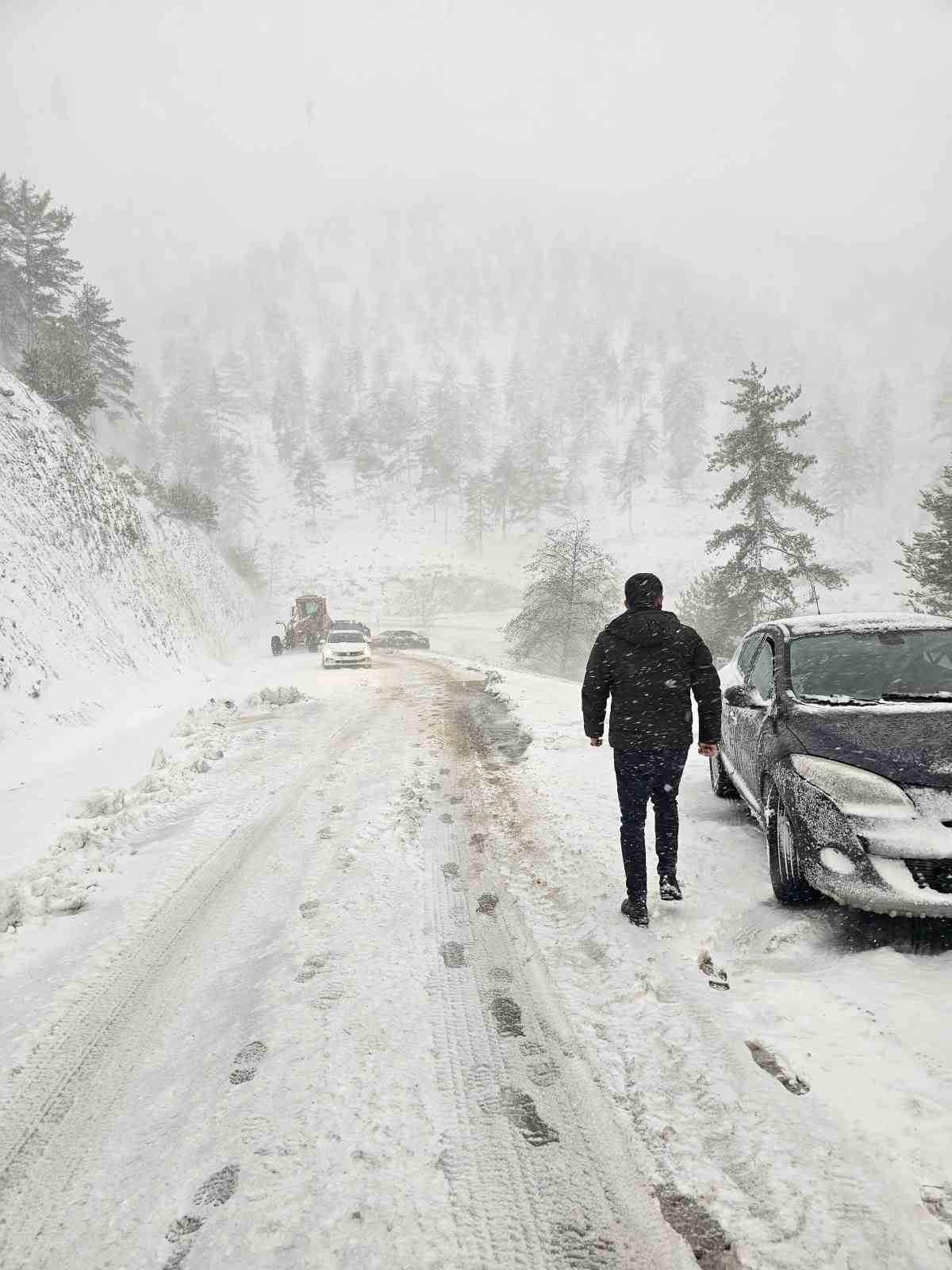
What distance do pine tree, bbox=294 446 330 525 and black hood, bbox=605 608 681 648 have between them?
202 feet

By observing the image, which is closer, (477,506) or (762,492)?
(762,492)

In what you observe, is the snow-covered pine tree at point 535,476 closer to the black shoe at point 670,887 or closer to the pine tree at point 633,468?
the pine tree at point 633,468

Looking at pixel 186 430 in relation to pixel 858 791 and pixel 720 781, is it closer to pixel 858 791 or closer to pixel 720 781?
pixel 720 781

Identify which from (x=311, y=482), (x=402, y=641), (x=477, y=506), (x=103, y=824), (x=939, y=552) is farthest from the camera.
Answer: (x=311, y=482)

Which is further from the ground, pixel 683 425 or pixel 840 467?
pixel 683 425

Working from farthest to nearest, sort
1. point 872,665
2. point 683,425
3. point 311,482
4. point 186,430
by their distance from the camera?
point 683,425, point 186,430, point 311,482, point 872,665

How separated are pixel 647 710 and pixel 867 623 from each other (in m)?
2.18

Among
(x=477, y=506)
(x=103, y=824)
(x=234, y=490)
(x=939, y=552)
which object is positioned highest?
(x=234, y=490)

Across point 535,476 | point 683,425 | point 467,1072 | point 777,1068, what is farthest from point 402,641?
point 683,425

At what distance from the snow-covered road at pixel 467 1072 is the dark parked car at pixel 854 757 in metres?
0.39

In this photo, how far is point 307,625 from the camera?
30.2 metres

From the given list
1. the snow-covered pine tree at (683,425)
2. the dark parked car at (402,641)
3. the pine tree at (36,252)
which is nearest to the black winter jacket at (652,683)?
the dark parked car at (402,641)

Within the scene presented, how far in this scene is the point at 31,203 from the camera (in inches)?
1160

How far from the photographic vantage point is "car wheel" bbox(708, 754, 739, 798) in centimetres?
580
